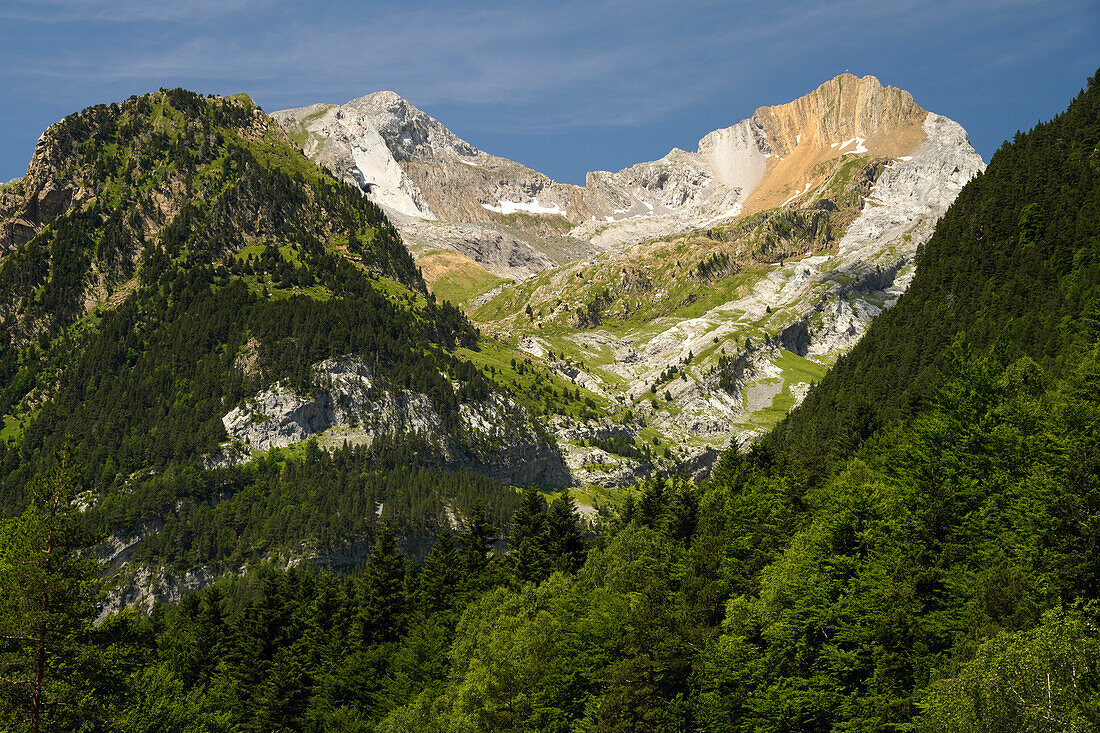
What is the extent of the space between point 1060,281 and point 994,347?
3280 cm

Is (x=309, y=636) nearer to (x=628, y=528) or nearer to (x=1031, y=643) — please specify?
(x=628, y=528)

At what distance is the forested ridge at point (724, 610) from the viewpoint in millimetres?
43625

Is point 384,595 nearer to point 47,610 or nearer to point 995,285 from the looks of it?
point 47,610

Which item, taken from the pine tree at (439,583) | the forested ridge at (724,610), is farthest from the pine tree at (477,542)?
the pine tree at (439,583)

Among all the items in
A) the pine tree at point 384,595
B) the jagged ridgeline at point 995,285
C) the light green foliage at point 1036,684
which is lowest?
the light green foliage at point 1036,684

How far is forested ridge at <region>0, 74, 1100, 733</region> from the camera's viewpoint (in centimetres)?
4362

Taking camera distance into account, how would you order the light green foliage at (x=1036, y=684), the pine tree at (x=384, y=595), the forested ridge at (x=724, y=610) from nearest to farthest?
the light green foliage at (x=1036, y=684) → the forested ridge at (x=724, y=610) → the pine tree at (x=384, y=595)

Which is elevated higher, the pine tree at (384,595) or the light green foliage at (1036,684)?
the pine tree at (384,595)

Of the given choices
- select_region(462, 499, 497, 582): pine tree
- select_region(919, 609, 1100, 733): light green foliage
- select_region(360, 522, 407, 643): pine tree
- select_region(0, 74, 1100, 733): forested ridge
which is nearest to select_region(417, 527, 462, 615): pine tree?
select_region(0, 74, 1100, 733): forested ridge

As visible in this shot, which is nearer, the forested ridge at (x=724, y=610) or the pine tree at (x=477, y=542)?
the forested ridge at (x=724, y=610)

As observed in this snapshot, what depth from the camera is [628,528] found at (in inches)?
4043

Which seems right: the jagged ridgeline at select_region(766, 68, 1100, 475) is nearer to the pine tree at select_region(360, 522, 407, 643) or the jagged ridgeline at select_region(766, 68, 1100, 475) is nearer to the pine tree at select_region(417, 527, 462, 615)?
the pine tree at select_region(417, 527, 462, 615)

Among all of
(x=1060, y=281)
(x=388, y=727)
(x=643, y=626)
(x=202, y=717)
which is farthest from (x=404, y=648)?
(x=1060, y=281)

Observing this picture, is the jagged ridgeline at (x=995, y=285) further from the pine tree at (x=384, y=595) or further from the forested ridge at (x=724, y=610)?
the pine tree at (x=384, y=595)
